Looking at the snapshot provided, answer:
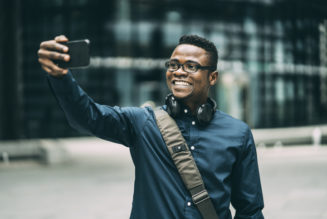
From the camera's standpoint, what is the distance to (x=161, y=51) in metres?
27.7

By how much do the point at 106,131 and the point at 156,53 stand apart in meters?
25.4

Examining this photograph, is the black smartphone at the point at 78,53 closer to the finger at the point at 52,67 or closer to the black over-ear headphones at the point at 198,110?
the finger at the point at 52,67

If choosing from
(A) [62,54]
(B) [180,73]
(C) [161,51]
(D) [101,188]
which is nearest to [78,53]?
(A) [62,54]

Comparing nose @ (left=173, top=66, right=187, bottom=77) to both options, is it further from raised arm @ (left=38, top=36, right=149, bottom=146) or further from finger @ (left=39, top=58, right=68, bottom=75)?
finger @ (left=39, top=58, right=68, bottom=75)

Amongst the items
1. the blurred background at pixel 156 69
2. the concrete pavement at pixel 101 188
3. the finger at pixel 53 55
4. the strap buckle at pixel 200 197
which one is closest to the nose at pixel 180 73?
the strap buckle at pixel 200 197

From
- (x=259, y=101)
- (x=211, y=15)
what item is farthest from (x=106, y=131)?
(x=259, y=101)

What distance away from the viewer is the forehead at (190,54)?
2352mm

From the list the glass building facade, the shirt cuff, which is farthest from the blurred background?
the shirt cuff

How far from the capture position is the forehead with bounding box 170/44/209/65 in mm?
2352

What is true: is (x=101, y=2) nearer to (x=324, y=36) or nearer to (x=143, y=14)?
(x=143, y=14)

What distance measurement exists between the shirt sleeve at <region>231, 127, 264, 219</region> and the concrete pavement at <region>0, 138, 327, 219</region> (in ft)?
14.7

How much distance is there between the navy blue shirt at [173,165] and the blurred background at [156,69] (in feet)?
30.1

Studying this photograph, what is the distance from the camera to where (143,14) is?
27.2m

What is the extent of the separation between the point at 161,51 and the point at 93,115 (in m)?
25.7
